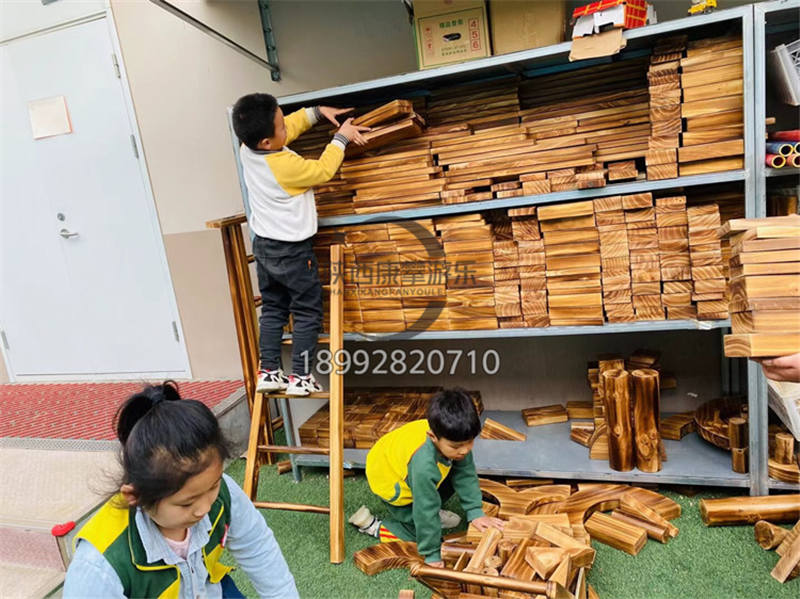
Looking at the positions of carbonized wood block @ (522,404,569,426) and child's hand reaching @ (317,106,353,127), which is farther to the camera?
carbonized wood block @ (522,404,569,426)

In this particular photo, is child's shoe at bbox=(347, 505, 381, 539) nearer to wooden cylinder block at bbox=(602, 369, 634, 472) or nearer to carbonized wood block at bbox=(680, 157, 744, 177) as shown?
wooden cylinder block at bbox=(602, 369, 634, 472)

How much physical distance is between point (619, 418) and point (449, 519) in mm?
939

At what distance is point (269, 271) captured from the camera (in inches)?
112

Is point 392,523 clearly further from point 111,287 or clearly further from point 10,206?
point 10,206

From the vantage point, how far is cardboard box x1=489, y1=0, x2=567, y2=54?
8.29 feet

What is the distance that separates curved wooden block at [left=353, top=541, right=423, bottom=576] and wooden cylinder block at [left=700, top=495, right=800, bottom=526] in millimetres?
1276

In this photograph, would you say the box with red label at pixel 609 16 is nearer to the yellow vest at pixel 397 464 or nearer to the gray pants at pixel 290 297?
the gray pants at pixel 290 297

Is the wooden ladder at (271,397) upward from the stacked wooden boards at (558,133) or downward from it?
downward

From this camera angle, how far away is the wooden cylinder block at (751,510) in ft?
7.61

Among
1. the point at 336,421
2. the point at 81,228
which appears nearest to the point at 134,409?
the point at 336,421

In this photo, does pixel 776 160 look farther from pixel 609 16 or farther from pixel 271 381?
pixel 271 381

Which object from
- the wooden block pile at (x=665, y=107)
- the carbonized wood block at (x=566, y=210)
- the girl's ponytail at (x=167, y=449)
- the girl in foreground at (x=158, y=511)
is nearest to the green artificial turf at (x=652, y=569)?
the girl in foreground at (x=158, y=511)

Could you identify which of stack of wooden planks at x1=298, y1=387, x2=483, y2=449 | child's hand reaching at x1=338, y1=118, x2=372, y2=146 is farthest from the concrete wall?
stack of wooden planks at x1=298, y1=387, x2=483, y2=449

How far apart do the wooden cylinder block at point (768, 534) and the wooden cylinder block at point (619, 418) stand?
1.84 ft
